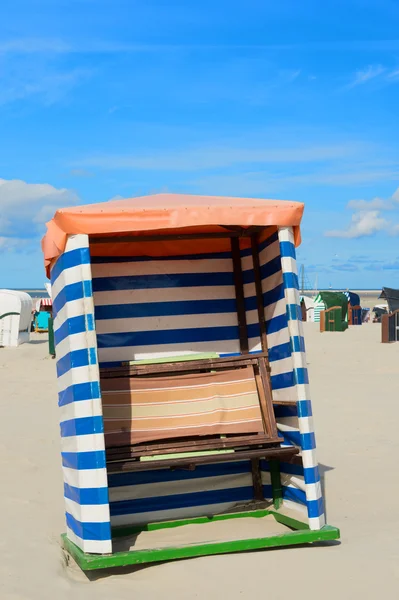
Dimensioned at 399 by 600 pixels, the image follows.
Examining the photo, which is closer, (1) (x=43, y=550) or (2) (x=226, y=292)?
(1) (x=43, y=550)

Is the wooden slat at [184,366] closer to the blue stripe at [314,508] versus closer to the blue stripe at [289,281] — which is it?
the blue stripe at [289,281]

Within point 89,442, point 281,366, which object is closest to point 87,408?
point 89,442

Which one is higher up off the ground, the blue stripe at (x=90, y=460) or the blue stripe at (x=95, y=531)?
the blue stripe at (x=90, y=460)

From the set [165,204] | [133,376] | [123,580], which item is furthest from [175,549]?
[165,204]

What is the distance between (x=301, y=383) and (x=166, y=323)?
1.43 metres

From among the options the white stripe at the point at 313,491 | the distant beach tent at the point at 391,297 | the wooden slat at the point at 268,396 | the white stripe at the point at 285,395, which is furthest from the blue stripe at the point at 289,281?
the distant beach tent at the point at 391,297

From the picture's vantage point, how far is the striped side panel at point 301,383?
209 inches

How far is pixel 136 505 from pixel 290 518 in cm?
119

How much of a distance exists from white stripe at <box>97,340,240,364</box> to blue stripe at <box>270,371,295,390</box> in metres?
0.48

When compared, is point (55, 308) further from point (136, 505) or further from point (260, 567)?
point (260, 567)

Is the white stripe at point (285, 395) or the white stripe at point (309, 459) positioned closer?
the white stripe at point (309, 459)

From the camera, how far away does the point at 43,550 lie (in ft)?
17.4

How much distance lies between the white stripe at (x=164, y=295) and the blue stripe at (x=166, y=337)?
0.83 ft

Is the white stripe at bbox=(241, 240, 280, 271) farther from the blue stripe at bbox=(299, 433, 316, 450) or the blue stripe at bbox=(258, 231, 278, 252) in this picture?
the blue stripe at bbox=(299, 433, 316, 450)
